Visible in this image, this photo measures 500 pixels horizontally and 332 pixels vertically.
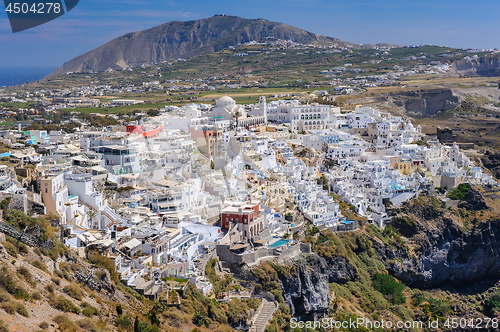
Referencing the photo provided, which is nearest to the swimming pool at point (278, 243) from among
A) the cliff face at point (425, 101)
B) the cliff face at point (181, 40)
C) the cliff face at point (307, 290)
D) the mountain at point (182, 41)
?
the cliff face at point (307, 290)

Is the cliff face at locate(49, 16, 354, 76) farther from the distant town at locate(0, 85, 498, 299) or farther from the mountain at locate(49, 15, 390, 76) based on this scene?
the distant town at locate(0, 85, 498, 299)

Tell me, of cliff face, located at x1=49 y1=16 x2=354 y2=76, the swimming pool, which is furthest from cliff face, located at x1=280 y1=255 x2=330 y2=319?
cliff face, located at x1=49 y1=16 x2=354 y2=76

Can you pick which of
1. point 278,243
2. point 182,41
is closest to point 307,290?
point 278,243

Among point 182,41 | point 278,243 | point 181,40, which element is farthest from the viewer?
point 181,40

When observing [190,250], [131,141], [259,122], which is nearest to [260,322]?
[190,250]

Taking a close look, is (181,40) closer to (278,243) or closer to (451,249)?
(451,249)
